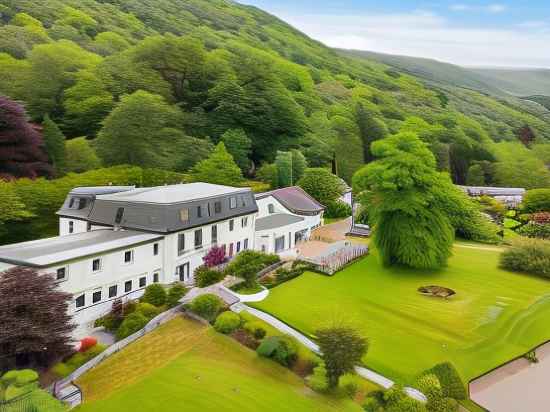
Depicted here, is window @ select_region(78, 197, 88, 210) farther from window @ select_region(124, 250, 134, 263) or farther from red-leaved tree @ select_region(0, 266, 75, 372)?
red-leaved tree @ select_region(0, 266, 75, 372)

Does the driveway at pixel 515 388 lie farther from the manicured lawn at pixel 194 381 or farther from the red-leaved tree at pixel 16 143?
the red-leaved tree at pixel 16 143

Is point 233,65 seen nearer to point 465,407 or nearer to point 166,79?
point 166,79

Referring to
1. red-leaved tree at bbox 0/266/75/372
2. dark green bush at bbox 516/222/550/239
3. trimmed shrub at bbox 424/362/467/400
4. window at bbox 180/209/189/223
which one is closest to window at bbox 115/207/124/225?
window at bbox 180/209/189/223

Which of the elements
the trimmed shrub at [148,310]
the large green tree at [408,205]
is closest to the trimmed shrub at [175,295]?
the trimmed shrub at [148,310]

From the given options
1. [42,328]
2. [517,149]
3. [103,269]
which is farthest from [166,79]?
[517,149]

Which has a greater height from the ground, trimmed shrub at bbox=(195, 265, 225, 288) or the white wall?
the white wall

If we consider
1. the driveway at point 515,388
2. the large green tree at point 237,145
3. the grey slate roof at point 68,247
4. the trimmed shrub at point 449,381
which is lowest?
the driveway at point 515,388

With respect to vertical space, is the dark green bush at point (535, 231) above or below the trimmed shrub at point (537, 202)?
below
